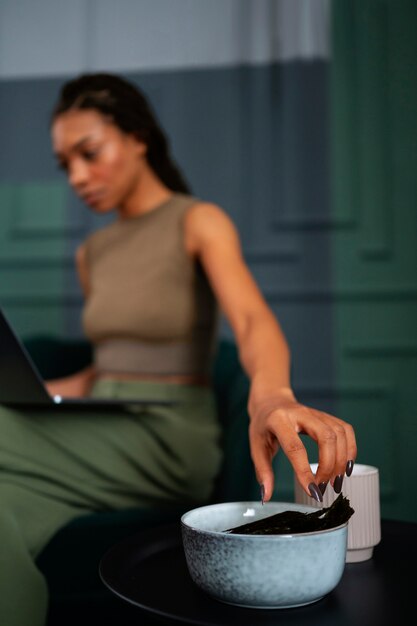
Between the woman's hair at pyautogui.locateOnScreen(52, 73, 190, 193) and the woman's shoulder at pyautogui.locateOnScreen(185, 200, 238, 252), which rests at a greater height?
the woman's hair at pyautogui.locateOnScreen(52, 73, 190, 193)

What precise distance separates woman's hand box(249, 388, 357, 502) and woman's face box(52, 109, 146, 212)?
77 cm

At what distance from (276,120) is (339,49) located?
0.70 feet

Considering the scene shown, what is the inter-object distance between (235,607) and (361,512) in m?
0.13

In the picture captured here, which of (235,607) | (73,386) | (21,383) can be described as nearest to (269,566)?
(235,607)

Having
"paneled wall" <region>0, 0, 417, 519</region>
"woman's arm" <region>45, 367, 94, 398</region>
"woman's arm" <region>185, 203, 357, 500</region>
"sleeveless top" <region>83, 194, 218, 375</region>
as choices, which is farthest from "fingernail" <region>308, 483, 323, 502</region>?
"paneled wall" <region>0, 0, 417, 519</region>

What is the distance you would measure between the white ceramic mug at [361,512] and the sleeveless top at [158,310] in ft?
1.76

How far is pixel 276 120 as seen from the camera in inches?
58.1

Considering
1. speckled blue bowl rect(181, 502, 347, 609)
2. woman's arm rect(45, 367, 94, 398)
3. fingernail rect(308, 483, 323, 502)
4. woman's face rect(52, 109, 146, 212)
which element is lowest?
woman's arm rect(45, 367, 94, 398)

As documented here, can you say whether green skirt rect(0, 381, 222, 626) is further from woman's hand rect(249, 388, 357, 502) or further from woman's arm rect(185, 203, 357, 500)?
woman's hand rect(249, 388, 357, 502)

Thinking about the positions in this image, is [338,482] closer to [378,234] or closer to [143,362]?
[143,362]

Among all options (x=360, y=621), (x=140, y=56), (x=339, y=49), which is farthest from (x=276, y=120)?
(x=360, y=621)

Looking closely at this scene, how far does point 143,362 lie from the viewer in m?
1.03

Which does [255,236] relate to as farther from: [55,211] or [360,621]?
[360,621]

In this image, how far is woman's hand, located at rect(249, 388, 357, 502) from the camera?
45 centimetres
